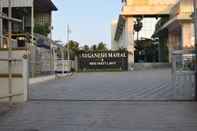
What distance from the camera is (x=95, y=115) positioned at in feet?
51.5

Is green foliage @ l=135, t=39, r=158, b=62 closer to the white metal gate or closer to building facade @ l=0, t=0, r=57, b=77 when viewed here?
building facade @ l=0, t=0, r=57, b=77

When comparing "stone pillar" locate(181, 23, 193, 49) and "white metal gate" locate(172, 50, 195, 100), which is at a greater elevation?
"stone pillar" locate(181, 23, 193, 49)

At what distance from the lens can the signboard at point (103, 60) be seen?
57.3 m

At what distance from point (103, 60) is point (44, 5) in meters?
7.82

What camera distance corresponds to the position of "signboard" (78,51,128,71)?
57.3 metres

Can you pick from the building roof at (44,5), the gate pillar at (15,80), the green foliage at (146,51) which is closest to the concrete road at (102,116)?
the gate pillar at (15,80)

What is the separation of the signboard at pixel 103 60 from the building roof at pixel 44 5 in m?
5.44

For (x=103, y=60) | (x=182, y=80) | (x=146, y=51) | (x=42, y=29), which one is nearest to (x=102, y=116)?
(x=182, y=80)

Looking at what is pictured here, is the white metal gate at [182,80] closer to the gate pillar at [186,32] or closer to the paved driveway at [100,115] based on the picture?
the paved driveway at [100,115]

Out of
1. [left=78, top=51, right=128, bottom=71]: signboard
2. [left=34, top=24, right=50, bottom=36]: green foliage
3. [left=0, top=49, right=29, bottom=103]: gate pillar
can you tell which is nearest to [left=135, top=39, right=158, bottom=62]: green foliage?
[left=78, top=51, right=128, bottom=71]: signboard

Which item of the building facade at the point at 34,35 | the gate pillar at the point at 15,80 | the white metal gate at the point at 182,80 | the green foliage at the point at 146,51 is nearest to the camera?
the gate pillar at the point at 15,80

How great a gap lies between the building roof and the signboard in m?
5.44

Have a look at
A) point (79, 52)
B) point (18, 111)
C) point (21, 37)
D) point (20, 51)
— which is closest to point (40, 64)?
point (21, 37)

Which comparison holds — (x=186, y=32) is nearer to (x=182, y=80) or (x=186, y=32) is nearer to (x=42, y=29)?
(x=42, y=29)
